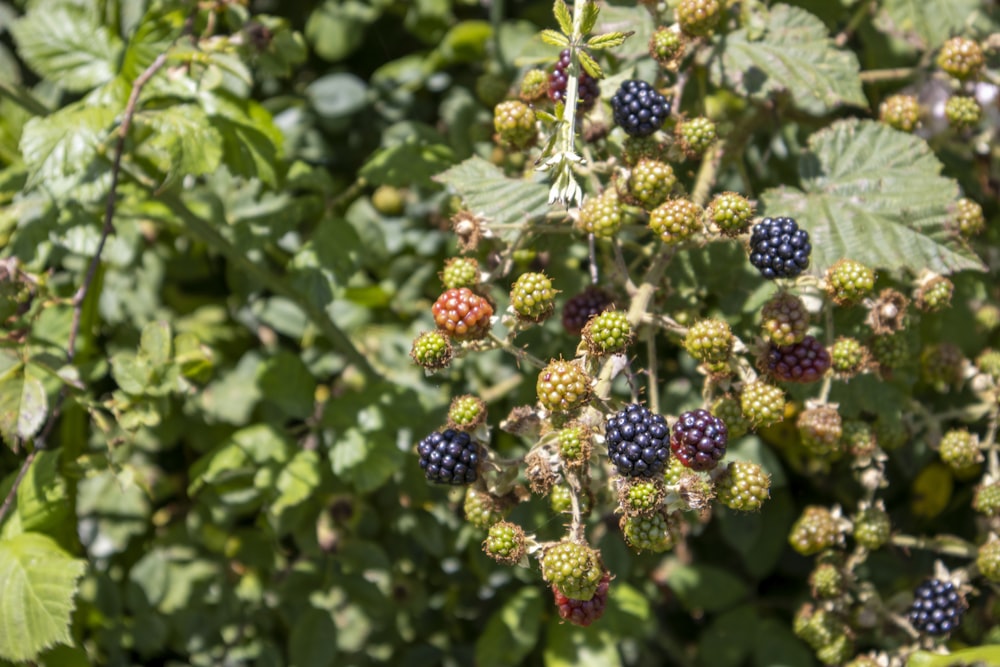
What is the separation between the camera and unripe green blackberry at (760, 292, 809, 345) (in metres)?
1.97

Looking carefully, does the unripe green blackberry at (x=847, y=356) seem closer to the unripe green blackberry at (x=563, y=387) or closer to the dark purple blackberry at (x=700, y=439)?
the dark purple blackberry at (x=700, y=439)

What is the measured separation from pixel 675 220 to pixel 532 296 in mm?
333

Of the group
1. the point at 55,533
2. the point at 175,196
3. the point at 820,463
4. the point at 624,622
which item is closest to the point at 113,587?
the point at 55,533

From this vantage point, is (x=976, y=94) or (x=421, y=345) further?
(x=976, y=94)

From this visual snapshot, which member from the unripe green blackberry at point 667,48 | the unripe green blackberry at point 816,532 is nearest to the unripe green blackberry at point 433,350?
the unripe green blackberry at point 667,48

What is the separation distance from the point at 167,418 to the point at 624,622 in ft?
5.20

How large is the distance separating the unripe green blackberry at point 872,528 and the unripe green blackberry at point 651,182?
0.99 meters

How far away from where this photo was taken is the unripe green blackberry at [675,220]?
75.9 inches

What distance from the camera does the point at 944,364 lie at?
250cm

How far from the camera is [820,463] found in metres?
3.04

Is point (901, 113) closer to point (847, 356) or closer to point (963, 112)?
point (963, 112)

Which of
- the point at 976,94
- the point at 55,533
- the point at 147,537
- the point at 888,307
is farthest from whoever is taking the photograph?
the point at 147,537

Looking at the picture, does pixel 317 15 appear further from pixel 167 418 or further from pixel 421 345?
pixel 421 345

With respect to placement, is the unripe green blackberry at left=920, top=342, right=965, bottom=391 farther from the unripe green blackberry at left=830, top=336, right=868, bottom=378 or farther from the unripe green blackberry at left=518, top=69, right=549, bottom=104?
the unripe green blackberry at left=518, top=69, right=549, bottom=104
